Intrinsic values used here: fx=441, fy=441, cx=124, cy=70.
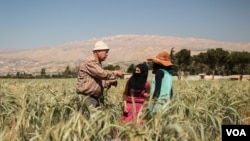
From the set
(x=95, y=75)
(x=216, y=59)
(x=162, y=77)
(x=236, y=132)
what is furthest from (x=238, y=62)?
(x=236, y=132)

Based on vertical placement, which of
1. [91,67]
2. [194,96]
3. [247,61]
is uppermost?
[91,67]

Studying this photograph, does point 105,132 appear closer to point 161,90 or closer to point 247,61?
point 161,90

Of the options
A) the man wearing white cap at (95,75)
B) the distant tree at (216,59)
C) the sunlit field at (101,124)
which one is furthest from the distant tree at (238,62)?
the sunlit field at (101,124)

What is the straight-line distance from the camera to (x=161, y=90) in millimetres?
5508

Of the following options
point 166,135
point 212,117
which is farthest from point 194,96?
point 166,135

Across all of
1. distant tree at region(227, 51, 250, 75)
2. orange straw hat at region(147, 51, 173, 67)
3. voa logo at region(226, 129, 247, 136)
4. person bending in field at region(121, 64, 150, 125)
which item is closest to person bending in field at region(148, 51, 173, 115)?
orange straw hat at region(147, 51, 173, 67)

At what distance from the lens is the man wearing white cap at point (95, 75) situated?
6.06m

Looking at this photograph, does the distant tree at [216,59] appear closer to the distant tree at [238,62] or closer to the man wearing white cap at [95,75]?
the distant tree at [238,62]

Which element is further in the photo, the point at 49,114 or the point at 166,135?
the point at 49,114

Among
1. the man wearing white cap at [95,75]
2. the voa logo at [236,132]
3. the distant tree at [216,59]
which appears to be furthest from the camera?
the distant tree at [216,59]

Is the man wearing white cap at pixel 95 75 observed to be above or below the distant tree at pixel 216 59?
above

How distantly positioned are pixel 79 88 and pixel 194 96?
185 centimetres

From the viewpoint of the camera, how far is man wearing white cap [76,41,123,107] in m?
6.06

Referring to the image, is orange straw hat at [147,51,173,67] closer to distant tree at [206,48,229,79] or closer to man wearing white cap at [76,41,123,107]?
man wearing white cap at [76,41,123,107]
